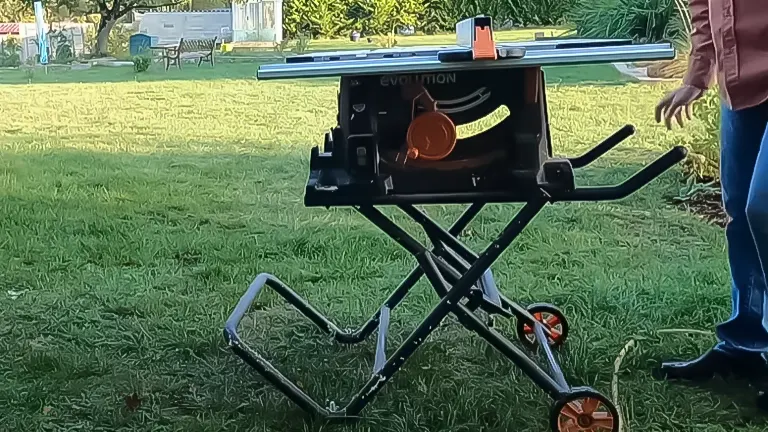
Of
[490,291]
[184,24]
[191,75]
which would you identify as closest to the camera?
[490,291]

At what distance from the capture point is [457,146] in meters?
1.76

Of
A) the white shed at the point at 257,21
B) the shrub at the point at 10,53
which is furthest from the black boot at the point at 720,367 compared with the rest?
the white shed at the point at 257,21

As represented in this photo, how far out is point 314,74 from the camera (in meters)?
1.64

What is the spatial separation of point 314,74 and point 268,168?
3.40 metres

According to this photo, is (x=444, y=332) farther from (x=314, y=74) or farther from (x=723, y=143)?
(x=314, y=74)

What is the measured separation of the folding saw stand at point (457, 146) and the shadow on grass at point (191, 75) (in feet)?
23.8

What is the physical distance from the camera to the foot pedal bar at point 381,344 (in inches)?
78.5

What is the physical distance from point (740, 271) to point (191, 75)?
1016 cm

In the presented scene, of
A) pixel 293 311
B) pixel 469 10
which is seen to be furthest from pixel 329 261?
pixel 469 10

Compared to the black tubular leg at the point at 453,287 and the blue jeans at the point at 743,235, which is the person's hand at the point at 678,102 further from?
the black tubular leg at the point at 453,287

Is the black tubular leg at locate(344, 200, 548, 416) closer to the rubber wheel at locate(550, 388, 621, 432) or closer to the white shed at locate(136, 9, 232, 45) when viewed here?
the rubber wheel at locate(550, 388, 621, 432)

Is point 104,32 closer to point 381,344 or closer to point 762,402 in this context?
point 381,344

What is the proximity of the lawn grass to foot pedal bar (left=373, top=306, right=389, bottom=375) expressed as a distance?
0.09 meters

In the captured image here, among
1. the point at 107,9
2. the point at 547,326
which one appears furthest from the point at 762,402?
the point at 107,9
